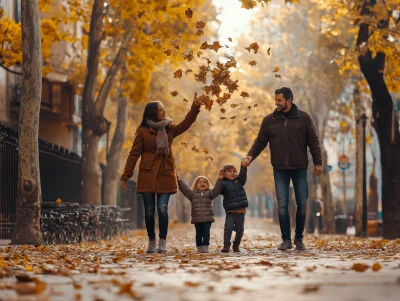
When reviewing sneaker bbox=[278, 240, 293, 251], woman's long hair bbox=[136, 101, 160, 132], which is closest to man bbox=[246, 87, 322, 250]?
sneaker bbox=[278, 240, 293, 251]

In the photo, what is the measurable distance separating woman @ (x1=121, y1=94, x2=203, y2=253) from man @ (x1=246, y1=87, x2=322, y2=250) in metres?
1.03

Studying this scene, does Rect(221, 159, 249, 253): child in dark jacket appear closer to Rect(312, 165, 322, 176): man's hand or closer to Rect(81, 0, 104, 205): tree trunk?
Rect(312, 165, 322, 176): man's hand

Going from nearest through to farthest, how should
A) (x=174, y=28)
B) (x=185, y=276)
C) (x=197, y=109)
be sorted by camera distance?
(x=185, y=276)
(x=197, y=109)
(x=174, y=28)

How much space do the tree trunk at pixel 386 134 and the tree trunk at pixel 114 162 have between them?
12494 mm

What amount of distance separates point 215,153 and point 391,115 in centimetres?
3378

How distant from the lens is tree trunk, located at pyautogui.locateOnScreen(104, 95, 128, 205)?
32656mm

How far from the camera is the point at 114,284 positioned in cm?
755

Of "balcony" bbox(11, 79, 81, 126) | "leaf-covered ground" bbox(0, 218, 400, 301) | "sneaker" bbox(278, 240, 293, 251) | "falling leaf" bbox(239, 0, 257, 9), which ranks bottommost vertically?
"leaf-covered ground" bbox(0, 218, 400, 301)

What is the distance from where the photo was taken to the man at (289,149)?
1278 cm

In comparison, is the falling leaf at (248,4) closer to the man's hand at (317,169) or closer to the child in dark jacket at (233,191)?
the child in dark jacket at (233,191)

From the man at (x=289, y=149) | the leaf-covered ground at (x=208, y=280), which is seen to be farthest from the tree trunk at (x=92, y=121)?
the leaf-covered ground at (x=208, y=280)

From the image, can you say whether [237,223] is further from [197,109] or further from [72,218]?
[72,218]

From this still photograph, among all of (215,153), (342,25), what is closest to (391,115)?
(342,25)

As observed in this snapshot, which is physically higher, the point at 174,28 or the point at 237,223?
the point at 174,28
